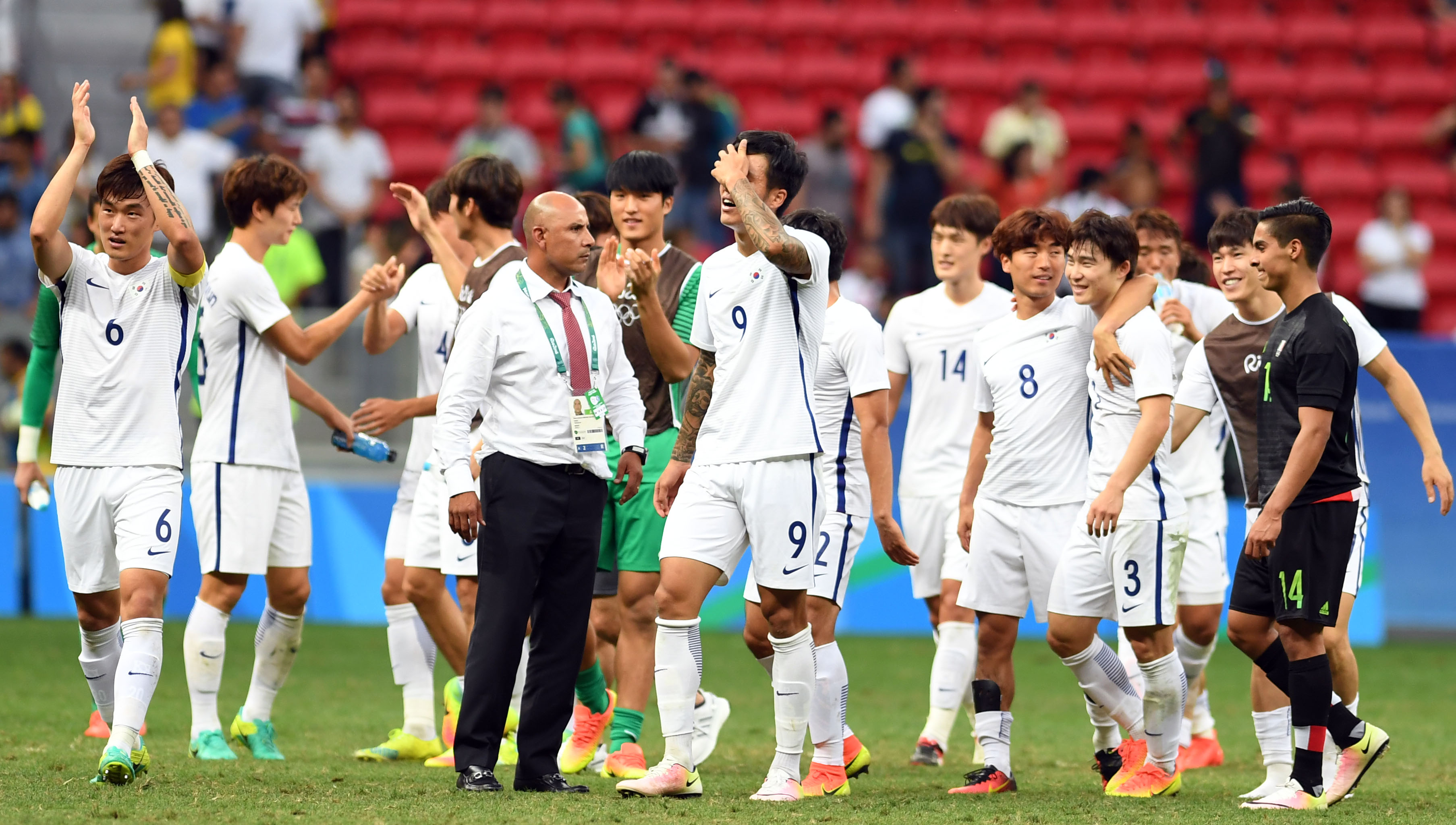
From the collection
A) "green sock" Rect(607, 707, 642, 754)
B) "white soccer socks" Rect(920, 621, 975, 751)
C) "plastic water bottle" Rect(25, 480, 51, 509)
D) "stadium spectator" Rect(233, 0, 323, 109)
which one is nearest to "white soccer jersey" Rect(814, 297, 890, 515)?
"white soccer socks" Rect(920, 621, 975, 751)

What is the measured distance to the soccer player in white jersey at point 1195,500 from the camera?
7277 millimetres

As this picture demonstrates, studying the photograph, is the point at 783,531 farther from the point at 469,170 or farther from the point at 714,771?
the point at 469,170

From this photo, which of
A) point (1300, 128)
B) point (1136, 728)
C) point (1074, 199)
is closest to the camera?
point (1136, 728)

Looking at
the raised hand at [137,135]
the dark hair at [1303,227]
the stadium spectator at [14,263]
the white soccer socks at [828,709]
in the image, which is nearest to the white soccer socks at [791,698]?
the white soccer socks at [828,709]

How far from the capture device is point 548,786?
575 centimetres

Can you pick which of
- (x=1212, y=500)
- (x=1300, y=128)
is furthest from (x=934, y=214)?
(x=1300, y=128)

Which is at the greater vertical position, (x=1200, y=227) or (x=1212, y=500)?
(x=1200, y=227)

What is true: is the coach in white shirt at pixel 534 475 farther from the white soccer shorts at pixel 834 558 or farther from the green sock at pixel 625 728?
the white soccer shorts at pixel 834 558

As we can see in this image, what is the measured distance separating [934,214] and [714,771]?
9.51 ft

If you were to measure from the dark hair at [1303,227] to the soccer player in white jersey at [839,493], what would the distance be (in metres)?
1.58

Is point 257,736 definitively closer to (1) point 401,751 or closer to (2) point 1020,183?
(1) point 401,751

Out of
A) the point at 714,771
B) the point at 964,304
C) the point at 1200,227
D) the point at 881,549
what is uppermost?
the point at 1200,227

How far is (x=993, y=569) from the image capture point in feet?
21.1

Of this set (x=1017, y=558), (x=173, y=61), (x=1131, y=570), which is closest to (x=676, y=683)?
(x=1017, y=558)
